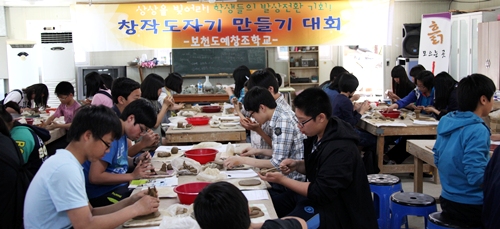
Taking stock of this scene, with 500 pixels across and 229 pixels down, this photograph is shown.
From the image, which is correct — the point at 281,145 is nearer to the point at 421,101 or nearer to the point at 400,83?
the point at 421,101

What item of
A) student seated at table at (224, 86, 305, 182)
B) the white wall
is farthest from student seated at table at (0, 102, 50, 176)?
the white wall

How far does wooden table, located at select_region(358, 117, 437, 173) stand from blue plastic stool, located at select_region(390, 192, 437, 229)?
6.54 feet

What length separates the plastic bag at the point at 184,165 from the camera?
10.5ft

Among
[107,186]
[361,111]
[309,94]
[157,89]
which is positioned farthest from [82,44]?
[309,94]

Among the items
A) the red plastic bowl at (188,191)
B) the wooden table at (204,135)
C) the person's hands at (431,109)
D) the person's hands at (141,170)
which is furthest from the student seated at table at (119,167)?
the person's hands at (431,109)

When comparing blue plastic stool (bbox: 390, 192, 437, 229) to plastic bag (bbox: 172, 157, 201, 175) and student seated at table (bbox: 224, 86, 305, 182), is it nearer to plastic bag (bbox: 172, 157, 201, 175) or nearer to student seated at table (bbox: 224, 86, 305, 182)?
student seated at table (bbox: 224, 86, 305, 182)

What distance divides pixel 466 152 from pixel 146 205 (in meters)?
1.85

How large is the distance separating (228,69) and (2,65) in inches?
203

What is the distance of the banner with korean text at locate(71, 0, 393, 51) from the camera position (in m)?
7.45

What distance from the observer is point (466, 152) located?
9.50 ft

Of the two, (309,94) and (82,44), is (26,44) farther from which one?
(309,94)

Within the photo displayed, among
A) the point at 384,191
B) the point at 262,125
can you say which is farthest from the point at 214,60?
the point at 384,191

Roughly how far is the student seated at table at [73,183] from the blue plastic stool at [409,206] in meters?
1.90

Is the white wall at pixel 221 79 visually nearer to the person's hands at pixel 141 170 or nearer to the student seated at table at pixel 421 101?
the student seated at table at pixel 421 101
